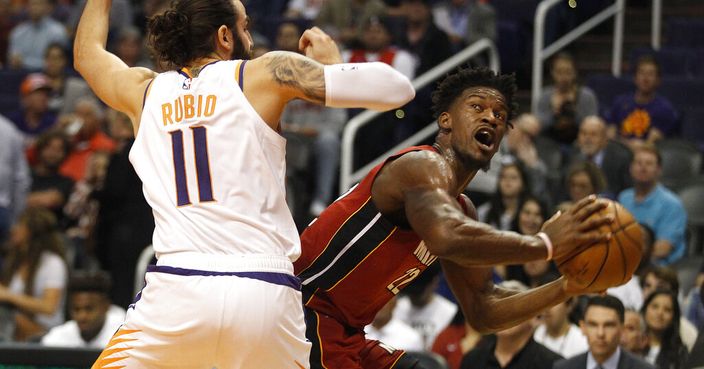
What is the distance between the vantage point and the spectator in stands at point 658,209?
9.62 meters

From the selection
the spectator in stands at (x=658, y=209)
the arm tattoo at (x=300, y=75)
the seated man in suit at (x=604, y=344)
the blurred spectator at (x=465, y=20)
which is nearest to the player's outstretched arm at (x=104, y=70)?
the arm tattoo at (x=300, y=75)

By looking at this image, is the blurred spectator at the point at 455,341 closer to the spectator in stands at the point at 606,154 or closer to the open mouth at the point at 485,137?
the spectator in stands at the point at 606,154

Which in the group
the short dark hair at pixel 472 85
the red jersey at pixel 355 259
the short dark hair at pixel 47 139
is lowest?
the short dark hair at pixel 47 139

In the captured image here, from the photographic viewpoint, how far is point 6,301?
9461mm

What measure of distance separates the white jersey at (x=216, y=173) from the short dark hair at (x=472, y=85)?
0.83 meters

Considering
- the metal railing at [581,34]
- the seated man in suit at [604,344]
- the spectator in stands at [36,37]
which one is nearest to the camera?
the seated man in suit at [604,344]

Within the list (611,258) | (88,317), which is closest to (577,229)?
(611,258)

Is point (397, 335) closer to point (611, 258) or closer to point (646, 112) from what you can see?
point (646, 112)

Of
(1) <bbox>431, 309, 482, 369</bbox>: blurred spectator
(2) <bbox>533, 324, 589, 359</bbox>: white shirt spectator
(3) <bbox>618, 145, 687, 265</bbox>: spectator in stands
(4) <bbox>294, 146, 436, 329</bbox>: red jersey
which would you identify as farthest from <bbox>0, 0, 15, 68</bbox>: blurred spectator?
(4) <bbox>294, 146, 436, 329</bbox>: red jersey

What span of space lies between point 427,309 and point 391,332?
0.73 metres

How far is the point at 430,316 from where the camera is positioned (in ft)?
30.1

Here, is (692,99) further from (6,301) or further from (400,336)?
(6,301)

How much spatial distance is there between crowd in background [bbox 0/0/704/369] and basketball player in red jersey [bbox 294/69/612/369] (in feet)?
7.80

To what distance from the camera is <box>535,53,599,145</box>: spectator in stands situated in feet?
36.2
